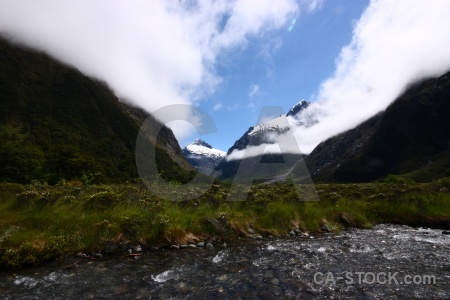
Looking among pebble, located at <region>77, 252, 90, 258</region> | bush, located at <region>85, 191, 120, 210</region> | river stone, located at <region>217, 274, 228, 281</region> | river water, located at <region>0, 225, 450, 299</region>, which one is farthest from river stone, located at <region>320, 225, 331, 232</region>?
pebble, located at <region>77, 252, 90, 258</region>

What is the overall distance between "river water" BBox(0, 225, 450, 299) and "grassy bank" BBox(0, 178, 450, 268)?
1.22 metres

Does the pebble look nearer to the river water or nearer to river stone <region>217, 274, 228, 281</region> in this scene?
the river water

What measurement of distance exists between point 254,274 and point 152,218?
690 cm

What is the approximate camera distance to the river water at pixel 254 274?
324 inches

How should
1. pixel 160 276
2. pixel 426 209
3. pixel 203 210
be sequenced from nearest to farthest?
pixel 160 276 < pixel 203 210 < pixel 426 209

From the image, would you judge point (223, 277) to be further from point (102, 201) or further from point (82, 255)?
point (102, 201)

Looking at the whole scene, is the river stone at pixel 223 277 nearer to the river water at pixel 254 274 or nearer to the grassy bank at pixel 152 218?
the river water at pixel 254 274

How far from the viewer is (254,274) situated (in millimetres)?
9836

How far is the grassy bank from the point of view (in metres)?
11.4

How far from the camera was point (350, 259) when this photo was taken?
11445 millimetres

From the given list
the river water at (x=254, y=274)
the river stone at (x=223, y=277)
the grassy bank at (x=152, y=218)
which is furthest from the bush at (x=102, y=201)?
the river stone at (x=223, y=277)

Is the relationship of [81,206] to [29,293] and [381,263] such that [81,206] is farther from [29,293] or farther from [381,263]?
[381,263]

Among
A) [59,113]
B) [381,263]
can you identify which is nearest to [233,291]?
[381,263]

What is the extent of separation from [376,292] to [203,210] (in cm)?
1094
